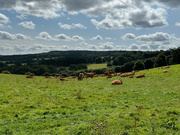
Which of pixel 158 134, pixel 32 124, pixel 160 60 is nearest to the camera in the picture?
pixel 158 134

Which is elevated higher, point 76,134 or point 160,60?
point 160,60

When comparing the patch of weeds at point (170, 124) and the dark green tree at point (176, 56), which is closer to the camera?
the patch of weeds at point (170, 124)

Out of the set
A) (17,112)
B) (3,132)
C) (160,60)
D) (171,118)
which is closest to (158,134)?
(171,118)

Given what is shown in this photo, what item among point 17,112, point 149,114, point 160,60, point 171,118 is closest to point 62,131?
point 17,112

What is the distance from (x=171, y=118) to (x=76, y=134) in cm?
670

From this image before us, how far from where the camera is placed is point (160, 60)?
246ft

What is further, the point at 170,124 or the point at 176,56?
the point at 176,56

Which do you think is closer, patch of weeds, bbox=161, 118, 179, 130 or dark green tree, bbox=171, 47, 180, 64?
patch of weeds, bbox=161, 118, 179, 130

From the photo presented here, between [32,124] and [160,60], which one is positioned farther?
[160,60]

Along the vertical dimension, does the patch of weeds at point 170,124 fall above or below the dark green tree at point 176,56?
below

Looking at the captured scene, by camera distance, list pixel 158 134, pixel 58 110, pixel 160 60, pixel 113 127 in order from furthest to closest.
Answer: pixel 160 60
pixel 58 110
pixel 113 127
pixel 158 134

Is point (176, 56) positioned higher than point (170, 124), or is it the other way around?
point (176, 56)

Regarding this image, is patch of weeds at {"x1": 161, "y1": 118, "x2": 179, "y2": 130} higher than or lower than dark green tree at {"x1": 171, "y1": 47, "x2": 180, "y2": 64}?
lower

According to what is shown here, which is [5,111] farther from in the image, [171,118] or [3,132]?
[171,118]
